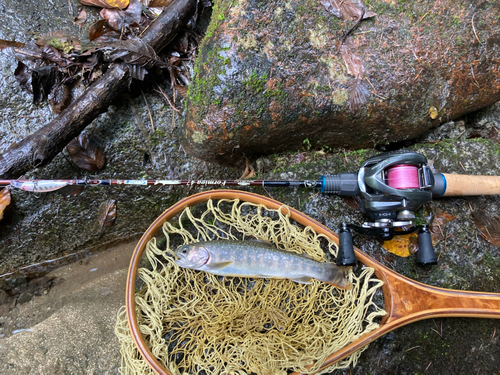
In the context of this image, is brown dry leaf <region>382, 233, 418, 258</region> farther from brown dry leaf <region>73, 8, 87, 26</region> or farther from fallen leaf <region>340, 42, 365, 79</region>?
brown dry leaf <region>73, 8, 87, 26</region>

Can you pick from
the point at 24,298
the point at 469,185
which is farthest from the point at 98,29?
the point at 469,185

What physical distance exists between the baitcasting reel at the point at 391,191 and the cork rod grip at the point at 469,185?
8 centimetres

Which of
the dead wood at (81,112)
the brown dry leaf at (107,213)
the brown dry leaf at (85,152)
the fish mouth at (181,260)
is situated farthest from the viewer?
the brown dry leaf at (107,213)

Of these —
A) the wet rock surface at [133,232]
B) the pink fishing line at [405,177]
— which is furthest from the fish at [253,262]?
the pink fishing line at [405,177]

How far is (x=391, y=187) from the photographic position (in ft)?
6.66

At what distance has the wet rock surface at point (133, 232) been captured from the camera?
2459 millimetres

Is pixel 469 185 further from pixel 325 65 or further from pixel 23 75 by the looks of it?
pixel 23 75

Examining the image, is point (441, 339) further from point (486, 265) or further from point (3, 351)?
point (3, 351)

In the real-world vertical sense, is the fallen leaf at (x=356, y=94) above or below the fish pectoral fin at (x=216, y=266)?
above

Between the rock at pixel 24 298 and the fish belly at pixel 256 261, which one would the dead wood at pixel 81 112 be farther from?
the fish belly at pixel 256 261

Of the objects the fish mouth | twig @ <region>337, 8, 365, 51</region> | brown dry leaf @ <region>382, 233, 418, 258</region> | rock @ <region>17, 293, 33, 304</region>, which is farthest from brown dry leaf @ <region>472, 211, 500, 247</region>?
rock @ <region>17, 293, 33, 304</region>

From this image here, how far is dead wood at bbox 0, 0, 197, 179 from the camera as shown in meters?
2.39

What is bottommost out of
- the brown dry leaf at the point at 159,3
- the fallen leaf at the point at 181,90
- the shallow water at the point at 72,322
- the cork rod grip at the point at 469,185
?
the shallow water at the point at 72,322

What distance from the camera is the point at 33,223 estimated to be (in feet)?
9.04
